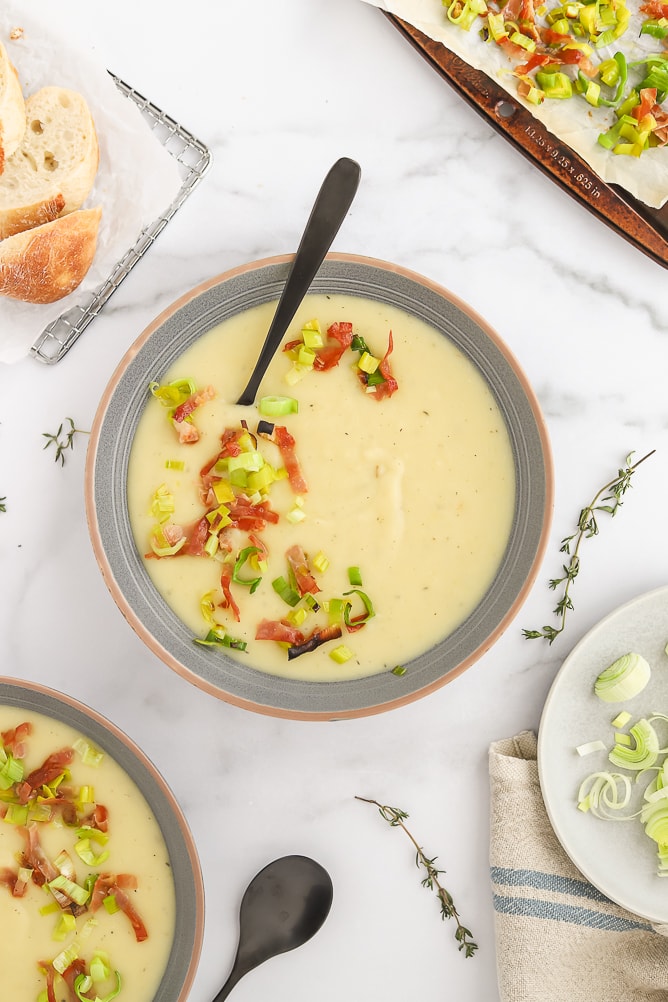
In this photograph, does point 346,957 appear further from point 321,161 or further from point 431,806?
point 321,161

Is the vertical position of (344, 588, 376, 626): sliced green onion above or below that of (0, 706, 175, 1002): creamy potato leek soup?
above

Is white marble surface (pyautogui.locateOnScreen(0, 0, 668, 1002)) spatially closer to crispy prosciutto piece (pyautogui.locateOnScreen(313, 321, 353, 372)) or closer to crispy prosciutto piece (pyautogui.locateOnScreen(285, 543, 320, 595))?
crispy prosciutto piece (pyautogui.locateOnScreen(313, 321, 353, 372))

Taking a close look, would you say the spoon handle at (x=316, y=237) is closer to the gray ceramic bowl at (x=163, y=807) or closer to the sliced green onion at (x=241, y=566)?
the sliced green onion at (x=241, y=566)

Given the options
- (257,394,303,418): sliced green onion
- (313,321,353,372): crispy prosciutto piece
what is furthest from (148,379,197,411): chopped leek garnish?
(313,321,353,372): crispy prosciutto piece

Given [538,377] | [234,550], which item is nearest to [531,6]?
[538,377]

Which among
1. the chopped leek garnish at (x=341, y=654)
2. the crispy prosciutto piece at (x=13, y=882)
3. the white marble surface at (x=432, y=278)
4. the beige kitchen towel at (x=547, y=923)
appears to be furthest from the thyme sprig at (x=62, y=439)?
the beige kitchen towel at (x=547, y=923)

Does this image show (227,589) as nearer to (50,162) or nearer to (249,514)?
(249,514)

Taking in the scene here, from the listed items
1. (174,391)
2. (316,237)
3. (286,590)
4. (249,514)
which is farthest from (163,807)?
(316,237)
